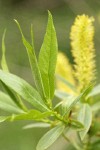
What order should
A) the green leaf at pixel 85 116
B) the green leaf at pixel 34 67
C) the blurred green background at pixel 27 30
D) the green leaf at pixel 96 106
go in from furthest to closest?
the blurred green background at pixel 27 30 < the green leaf at pixel 96 106 < the green leaf at pixel 85 116 < the green leaf at pixel 34 67

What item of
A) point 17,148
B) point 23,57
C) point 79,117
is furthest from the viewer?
point 23,57

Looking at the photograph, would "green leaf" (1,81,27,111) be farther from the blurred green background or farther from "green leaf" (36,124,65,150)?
the blurred green background

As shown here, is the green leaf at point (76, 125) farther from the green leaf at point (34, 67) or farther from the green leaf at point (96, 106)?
the green leaf at point (96, 106)

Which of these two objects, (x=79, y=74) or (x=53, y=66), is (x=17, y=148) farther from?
(x=53, y=66)

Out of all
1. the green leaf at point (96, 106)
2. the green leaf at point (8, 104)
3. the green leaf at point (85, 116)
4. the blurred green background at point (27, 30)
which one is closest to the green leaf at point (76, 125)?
the green leaf at point (85, 116)

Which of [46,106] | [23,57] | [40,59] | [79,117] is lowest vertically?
[23,57]

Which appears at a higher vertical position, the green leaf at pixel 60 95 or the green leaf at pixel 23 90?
the green leaf at pixel 23 90

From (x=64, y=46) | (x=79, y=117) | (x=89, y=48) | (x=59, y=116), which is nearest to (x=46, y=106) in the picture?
(x=59, y=116)
